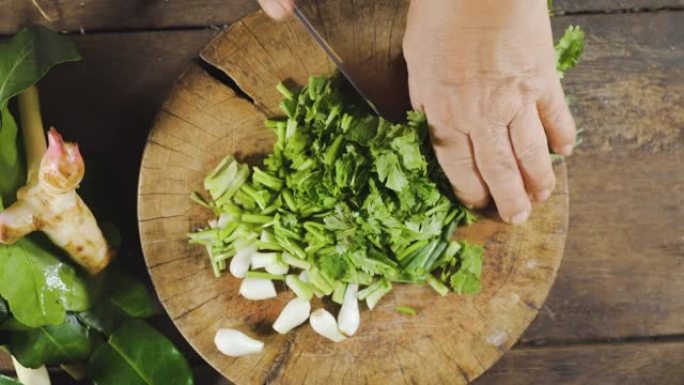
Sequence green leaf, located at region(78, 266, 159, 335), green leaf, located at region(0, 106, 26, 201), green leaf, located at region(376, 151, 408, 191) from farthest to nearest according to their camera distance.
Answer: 1. green leaf, located at region(78, 266, 159, 335)
2. green leaf, located at region(0, 106, 26, 201)
3. green leaf, located at region(376, 151, 408, 191)

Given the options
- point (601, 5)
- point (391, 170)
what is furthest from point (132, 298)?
point (601, 5)

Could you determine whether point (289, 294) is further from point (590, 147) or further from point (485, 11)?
point (590, 147)

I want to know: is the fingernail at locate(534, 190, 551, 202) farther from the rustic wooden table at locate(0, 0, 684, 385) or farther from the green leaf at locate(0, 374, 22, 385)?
the green leaf at locate(0, 374, 22, 385)

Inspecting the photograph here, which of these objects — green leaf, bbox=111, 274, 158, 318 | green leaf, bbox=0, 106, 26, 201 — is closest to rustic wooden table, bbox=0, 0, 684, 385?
green leaf, bbox=111, 274, 158, 318

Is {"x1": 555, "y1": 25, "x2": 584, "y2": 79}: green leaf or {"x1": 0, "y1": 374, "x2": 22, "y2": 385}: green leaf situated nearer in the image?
{"x1": 555, "y1": 25, "x2": 584, "y2": 79}: green leaf

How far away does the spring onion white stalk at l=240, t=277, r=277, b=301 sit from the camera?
1473mm

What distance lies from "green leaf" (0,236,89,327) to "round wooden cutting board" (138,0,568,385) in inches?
6.6

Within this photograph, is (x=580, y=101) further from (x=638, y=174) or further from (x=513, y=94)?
(x=513, y=94)

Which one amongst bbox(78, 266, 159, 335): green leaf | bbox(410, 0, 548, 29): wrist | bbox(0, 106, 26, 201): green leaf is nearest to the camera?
bbox(410, 0, 548, 29): wrist

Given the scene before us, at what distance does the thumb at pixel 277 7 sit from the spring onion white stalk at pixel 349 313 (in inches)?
20.6

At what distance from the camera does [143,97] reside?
1718 mm

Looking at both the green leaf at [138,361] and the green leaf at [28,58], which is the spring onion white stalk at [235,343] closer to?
the green leaf at [138,361]

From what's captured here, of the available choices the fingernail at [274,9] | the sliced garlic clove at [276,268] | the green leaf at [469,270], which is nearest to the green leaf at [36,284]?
the sliced garlic clove at [276,268]

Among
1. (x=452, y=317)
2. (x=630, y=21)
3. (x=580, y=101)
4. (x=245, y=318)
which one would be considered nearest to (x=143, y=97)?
(x=245, y=318)
